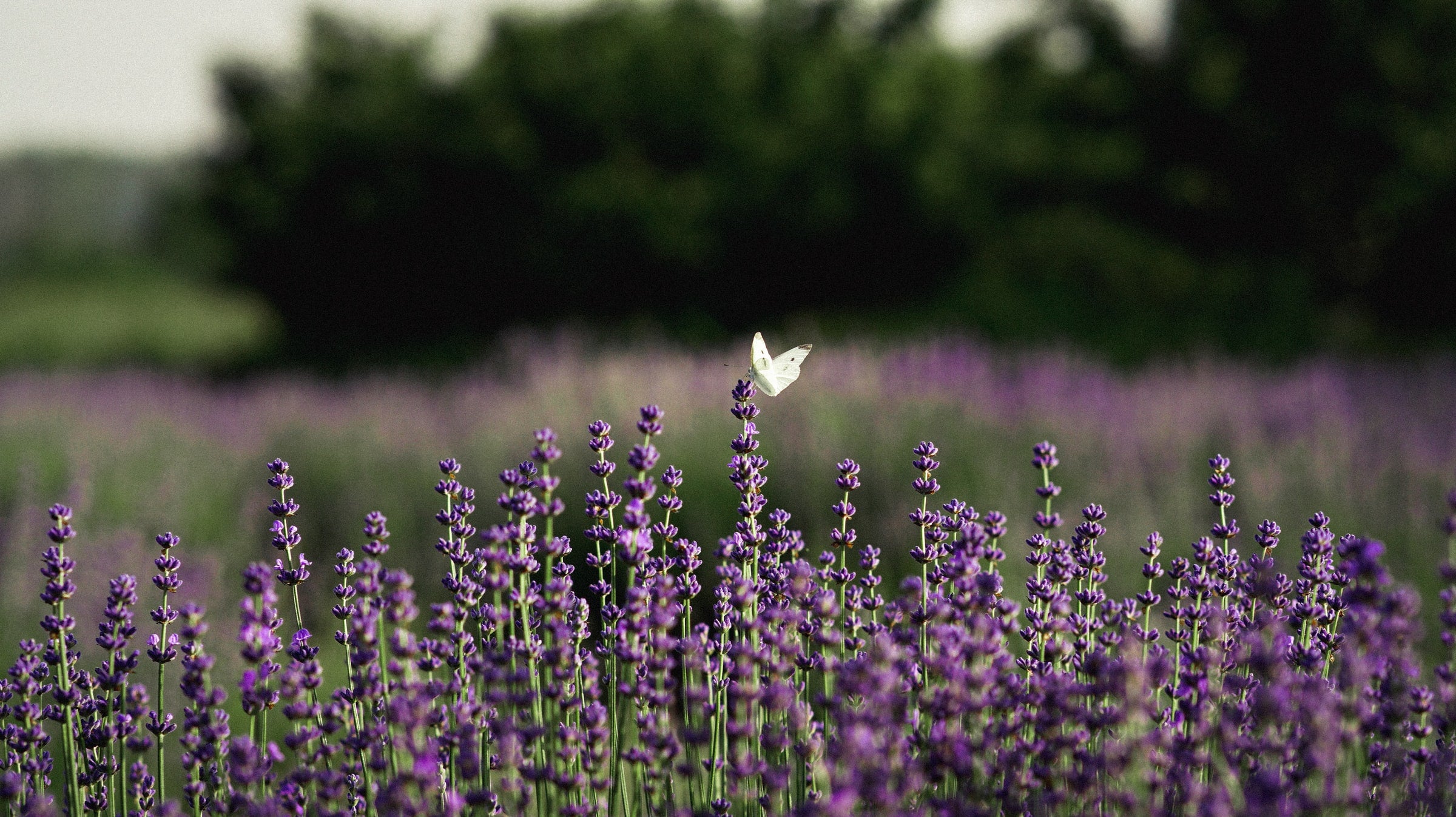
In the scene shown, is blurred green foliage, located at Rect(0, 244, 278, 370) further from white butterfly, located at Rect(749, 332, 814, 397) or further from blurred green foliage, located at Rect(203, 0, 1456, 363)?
white butterfly, located at Rect(749, 332, 814, 397)

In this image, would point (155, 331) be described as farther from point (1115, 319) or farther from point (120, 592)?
point (120, 592)

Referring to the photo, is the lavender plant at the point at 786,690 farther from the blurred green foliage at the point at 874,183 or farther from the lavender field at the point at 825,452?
the blurred green foliage at the point at 874,183

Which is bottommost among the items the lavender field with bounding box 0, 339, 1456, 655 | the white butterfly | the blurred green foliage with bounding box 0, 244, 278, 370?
the lavender field with bounding box 0, 339, 1456, 655

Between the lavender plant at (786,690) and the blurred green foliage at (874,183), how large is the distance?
10.7m

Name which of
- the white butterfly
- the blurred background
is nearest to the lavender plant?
the white butterfly

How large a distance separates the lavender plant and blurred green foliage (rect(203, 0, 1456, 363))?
10.7 meters

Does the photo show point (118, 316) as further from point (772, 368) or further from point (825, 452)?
point (772, 368)

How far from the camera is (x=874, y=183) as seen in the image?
532 inches

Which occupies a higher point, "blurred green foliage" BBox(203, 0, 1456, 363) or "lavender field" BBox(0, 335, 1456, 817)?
"blurred green foliage" BBox(203, 0, 1456, 363)

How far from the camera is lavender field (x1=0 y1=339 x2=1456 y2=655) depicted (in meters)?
5.70

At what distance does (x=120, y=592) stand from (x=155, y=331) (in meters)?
20.9

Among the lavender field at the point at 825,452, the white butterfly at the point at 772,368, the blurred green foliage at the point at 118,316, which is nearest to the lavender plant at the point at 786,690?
the white butterfly at the point at 772,368

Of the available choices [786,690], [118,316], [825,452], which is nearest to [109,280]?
[118,316]

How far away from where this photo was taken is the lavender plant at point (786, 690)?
1.58 meters
